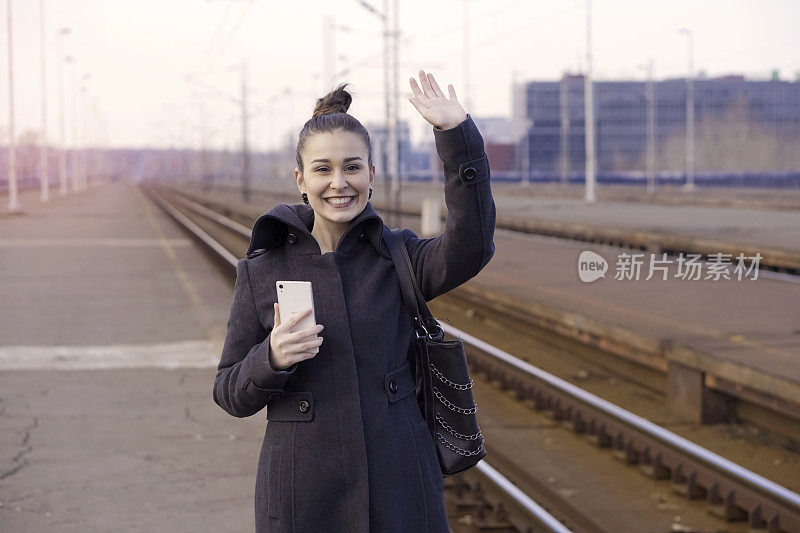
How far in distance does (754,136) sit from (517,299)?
90215 millimetres

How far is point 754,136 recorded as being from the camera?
97.6 meters

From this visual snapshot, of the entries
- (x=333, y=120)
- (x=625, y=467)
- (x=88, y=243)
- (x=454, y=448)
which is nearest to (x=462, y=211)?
(x=333, y=120)

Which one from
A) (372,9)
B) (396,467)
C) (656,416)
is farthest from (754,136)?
(396,467)

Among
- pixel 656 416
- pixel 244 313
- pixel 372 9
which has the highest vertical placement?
pixel 372 9

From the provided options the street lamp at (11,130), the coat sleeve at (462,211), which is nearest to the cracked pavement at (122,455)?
the coat sleeve at (462,211)

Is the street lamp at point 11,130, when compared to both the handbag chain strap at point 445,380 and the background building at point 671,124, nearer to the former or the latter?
the handbag chain strap at point 445,380

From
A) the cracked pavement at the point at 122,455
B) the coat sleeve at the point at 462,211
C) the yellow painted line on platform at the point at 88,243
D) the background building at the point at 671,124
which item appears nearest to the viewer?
the coat sleeve at the point at 462,211

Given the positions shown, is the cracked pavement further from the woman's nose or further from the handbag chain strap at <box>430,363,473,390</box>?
the woman's nose

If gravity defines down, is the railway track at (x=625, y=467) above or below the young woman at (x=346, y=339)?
below

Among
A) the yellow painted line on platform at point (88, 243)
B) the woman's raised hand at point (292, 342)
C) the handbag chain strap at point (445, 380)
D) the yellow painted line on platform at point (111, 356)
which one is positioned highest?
the woman's raised hand at point (292, 342)

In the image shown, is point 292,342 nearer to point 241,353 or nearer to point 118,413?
point 241,353

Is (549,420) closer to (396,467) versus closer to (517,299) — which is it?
(517,299)

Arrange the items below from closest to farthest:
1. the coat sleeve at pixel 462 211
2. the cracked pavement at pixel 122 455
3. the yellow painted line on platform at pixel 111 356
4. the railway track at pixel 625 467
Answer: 1. the coat sleeve at pixel 462 211
2. the railway track at pixel 625 467
3. the cracked pavement at pixel 122 455
4. the yellow painted line on platform at pixel 111 356

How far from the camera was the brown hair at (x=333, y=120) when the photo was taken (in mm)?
2693
